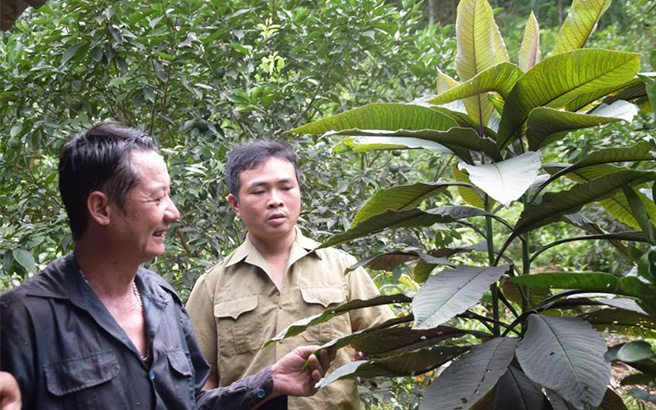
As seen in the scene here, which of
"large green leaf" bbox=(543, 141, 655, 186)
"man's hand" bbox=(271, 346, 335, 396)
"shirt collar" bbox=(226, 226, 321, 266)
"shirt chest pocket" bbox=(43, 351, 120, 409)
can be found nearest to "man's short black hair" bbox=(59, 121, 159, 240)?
"shirt chest pocket" bbox=(43, 351, 120, 409)

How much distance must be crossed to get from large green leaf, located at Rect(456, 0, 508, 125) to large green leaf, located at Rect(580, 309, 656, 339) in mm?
595

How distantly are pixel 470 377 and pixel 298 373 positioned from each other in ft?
1.83

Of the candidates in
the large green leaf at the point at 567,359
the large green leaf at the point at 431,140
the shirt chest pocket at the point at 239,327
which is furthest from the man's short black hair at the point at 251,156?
the large green leaf at the point at 567,359

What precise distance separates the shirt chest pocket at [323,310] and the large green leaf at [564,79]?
827 millimetres

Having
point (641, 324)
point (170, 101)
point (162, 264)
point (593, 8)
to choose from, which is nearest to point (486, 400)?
point (641, 324)

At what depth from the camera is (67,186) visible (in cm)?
169

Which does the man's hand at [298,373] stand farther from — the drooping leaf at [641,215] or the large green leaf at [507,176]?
the drooping leaf at [641,215]

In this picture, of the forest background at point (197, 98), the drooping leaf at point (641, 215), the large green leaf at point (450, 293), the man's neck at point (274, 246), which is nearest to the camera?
the large green leaf at point (450, 293)

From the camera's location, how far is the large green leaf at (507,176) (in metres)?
1.42

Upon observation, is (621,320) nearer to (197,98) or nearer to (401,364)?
(401,364)

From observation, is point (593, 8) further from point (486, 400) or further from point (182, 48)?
point (182, 48)

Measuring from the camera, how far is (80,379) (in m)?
1.51

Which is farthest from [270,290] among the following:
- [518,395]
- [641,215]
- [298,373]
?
[641,215]

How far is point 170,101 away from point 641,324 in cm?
265
